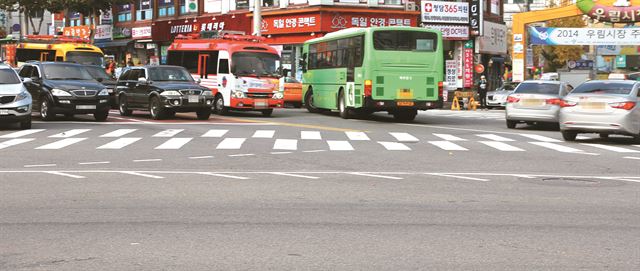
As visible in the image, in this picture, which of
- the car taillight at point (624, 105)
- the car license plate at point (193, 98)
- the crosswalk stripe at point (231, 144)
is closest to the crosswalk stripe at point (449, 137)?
the car taillight at point (624, 105)

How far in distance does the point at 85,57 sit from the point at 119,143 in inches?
791

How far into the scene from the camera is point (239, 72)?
2980 cm

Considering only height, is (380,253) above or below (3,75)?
below

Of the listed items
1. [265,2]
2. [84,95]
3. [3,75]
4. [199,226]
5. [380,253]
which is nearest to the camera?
[380,253]

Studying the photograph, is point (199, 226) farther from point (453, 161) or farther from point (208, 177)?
point (453, 161)

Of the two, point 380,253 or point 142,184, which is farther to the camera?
point 142,184

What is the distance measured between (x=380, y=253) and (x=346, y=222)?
1.55 metres

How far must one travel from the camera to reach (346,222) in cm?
859

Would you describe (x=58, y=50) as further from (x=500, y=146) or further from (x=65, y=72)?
(x=500, y=146)

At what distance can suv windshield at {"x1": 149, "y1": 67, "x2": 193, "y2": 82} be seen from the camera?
28.0m

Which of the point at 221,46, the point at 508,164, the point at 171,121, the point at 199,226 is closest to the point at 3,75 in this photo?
the point at 171,121

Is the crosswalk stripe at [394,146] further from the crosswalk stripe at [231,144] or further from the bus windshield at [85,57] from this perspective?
the bus windshield at [85,57]

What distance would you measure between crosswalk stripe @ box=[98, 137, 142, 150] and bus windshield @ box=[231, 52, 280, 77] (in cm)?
1009

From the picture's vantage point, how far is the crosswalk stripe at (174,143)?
1791cm
